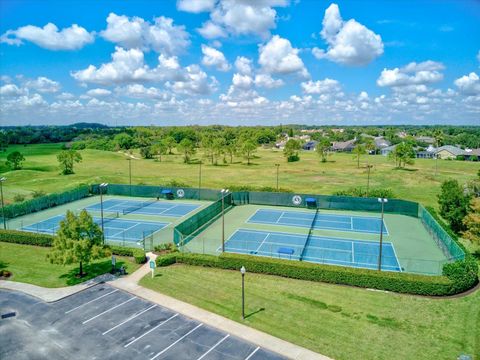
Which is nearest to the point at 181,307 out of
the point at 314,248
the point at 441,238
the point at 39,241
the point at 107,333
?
the point at 107,333

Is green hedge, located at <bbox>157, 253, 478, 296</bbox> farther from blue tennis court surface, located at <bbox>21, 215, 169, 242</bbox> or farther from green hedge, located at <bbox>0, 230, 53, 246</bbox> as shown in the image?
green hedge, located at <bbox>0, 230, 53, 246</bbox>

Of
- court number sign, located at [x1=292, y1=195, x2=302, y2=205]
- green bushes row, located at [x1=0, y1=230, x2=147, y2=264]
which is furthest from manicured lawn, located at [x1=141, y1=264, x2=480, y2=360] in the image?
court number sign, located at [x1=292, y1=195, x2=302, y2=205]

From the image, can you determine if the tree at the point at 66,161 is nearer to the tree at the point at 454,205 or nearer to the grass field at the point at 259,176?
the grass field at the point at 259,176

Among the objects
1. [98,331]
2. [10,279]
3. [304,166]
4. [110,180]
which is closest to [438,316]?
[98,331]

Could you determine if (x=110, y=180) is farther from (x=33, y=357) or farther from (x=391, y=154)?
(x=391, y=154)

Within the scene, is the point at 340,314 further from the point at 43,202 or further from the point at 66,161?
the point at 66,161
